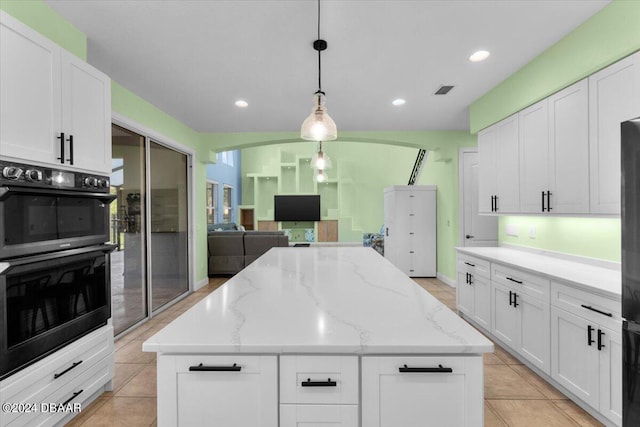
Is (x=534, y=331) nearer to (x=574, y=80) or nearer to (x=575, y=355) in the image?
(x=575, y=355)

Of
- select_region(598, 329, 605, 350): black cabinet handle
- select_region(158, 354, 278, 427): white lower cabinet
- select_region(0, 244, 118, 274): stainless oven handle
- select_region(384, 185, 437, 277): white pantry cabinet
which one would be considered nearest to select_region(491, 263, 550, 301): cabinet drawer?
select_region(598, 329, 605, 350): black cabinet handle

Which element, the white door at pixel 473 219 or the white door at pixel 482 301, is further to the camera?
the white door at pixel 473 219

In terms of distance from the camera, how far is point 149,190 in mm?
3893

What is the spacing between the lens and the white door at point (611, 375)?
67.8 inches

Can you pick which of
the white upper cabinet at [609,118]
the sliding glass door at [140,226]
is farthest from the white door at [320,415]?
the sliding glass door at [140,226]

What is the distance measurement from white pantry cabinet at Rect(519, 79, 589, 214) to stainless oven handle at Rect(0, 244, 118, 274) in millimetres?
3454

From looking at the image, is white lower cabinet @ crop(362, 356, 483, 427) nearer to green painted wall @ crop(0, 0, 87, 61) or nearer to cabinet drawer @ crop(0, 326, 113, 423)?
cabinet drawer @ crop(0, 326, 113, 423)

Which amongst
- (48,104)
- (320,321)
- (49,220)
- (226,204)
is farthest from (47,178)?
(226,204)

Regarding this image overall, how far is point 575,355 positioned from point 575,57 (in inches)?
84.4

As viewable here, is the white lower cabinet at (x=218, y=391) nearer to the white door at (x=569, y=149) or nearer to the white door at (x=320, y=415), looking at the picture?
the white door at (x=320, y=415)

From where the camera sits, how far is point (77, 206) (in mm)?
1954

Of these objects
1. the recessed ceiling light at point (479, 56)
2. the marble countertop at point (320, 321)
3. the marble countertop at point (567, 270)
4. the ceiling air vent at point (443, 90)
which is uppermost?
the ceiling air vent at point (443, 90)

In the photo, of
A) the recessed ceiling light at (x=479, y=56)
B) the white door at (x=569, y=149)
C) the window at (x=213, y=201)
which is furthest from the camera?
the window at (x=213, y=201)

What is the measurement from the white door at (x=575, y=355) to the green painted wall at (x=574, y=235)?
65 centimetres
